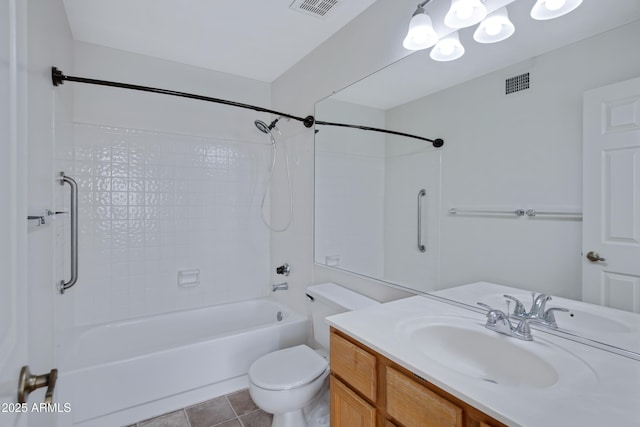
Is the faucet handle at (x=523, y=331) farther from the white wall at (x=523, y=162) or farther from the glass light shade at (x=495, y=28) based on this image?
the glass light shade at (x=495, y=28)

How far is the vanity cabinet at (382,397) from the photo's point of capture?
2.69 feet

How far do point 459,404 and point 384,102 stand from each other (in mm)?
1525

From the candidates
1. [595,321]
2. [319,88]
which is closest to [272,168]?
[319,88]

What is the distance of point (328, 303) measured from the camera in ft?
6.15

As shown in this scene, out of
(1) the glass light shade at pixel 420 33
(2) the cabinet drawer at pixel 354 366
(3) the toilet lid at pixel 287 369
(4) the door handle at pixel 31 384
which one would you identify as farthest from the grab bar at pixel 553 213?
(4) the door handle at pixel 31 384

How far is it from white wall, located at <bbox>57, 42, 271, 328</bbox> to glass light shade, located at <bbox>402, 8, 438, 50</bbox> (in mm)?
1773

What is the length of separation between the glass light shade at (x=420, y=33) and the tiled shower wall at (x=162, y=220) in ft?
5.85

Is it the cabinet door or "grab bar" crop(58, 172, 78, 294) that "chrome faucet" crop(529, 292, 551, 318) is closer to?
the cabinet door

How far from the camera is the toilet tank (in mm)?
1768

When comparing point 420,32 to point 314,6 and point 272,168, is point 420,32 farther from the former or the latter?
point 272,168

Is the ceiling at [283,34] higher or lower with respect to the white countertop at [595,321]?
higher

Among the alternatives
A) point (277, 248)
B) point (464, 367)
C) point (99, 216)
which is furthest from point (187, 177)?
point (464, 367)

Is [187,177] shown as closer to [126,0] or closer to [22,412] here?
[126,0]

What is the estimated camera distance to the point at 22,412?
61 centimetres
